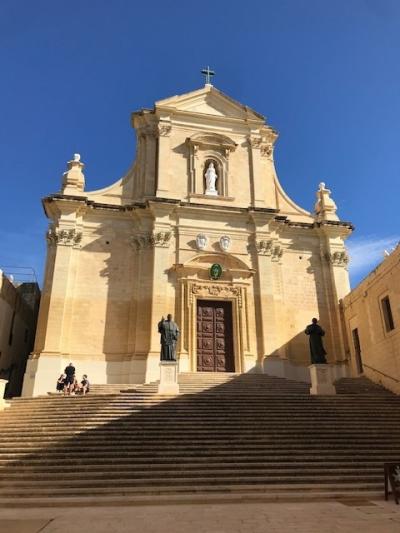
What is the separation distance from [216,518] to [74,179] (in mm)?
17651

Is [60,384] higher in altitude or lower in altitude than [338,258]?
lower

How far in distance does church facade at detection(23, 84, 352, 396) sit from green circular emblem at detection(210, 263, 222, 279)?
0.27ft

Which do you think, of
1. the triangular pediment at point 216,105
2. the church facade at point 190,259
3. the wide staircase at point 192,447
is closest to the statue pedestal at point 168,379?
the wide staircase at point 192,447

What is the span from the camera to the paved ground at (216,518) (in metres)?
6.03

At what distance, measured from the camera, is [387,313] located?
688 inches

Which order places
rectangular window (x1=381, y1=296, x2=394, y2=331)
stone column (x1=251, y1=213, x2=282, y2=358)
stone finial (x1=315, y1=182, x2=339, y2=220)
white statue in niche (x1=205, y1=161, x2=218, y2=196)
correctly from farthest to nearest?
stone finial (x1=315, y1=182, x2=339, y2=220) → white statue in niche (x1=205, y1=161, x2=218, y2=196) → stone column (x1=251, y1=213, x2=282, y2=358) → rectangular window (x1=381, y1=296, x2=394, y2=331)

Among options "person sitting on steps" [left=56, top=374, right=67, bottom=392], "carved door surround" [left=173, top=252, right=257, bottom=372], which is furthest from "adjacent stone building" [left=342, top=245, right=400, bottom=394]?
"person sitting on steps" [left=56, top=374, right=67, bottom=392]

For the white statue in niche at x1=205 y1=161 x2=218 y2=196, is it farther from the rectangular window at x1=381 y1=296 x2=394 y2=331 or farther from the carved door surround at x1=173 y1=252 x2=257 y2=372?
the rectangular window at x1=381 y1=296 x2=394 y2=331

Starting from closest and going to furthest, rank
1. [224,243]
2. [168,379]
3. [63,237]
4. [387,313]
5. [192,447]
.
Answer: [192,447], [168,379], [387,313], [63,237], [224,243]

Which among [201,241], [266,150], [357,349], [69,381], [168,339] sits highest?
[266,150]

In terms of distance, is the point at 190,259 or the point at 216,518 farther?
the point at 190,259

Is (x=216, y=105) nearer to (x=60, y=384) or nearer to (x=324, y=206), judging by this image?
(x=324, y=206)

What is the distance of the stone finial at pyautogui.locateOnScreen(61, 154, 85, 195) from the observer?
68.5 ft

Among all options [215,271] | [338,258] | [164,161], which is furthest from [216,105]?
[338,258]
